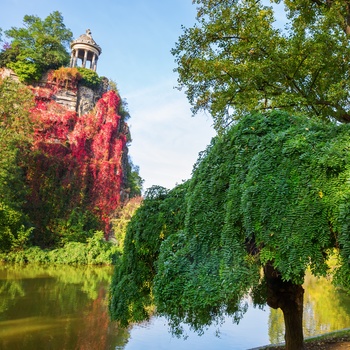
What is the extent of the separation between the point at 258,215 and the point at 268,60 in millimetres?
5459

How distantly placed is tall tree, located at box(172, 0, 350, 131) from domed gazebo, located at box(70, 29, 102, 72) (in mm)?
24487

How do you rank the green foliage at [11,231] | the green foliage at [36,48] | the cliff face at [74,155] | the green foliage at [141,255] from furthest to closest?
the green foliage at [36,48]
the cliff face at [74,155]
the green foliage at [11,231]
the green foliage at [141,255]

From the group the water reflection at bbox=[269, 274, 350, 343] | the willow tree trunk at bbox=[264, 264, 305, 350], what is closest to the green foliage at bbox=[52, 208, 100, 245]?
the water reflection at bbox=[269, 274, 350, 343]

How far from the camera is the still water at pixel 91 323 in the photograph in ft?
27.0

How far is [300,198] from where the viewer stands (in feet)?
11.9

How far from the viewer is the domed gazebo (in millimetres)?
31953

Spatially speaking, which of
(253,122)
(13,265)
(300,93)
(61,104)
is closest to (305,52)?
(300,93)

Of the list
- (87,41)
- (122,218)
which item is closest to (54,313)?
(122,218)

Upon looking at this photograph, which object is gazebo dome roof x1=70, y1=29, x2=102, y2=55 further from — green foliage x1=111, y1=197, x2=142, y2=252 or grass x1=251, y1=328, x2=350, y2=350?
grass x1=251, y1=328, x2=350, y2=350

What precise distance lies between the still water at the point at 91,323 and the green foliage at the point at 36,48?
18.1 metres

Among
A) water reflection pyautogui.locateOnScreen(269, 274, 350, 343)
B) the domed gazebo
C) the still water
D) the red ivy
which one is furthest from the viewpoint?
the domed gazebo

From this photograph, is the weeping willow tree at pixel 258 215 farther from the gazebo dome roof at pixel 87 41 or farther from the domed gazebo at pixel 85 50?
the gazebo dome roof at pixel 87 41

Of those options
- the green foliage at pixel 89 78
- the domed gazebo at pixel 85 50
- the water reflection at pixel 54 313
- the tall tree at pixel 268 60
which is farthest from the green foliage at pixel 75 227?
the tall tree at pixel 268 60

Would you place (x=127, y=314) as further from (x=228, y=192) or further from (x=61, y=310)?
(x=61, y=310)
